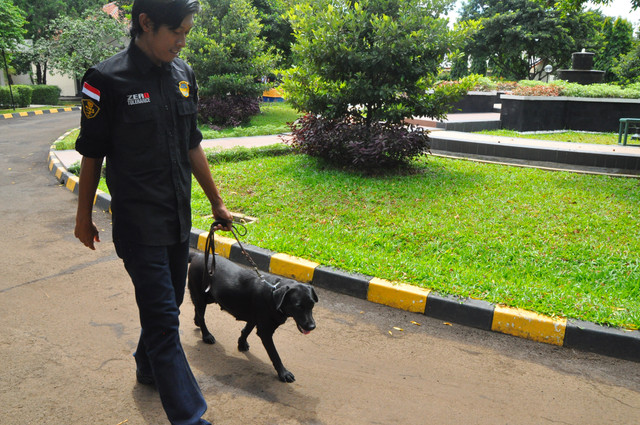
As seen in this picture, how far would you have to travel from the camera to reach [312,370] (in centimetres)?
327

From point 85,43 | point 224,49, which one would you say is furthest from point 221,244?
point 85,43

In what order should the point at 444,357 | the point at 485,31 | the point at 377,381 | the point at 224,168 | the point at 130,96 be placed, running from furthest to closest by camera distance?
the point at 485,31, the point at 224,168, the point at 444,357, the point at 377,381, the point at 130,96

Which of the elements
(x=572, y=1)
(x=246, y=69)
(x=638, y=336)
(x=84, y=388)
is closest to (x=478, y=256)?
(x=638, y=336)

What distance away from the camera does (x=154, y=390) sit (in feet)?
9.84

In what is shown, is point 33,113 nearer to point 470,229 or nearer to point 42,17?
point 42,17

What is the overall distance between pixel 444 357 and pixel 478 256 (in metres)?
1.68

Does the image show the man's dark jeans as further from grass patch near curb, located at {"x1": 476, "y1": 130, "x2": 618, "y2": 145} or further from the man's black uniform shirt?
grass patch near curb, located at {"x1": 476, "y1": 130, "x2": 618, "y2": 145}

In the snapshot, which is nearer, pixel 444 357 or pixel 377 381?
pixel 377 381

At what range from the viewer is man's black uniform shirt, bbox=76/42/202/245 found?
2.31 m

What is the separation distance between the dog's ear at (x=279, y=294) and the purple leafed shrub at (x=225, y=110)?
43.9 ft

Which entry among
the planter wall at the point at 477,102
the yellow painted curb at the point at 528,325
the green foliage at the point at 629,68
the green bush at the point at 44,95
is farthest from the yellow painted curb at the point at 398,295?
the green foliage at the point at 629,68

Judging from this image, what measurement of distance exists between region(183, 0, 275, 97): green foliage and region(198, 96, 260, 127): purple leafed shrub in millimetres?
214

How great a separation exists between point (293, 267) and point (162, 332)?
2454 millimetres

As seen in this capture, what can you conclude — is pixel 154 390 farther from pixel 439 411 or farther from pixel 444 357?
pixel 444 357
